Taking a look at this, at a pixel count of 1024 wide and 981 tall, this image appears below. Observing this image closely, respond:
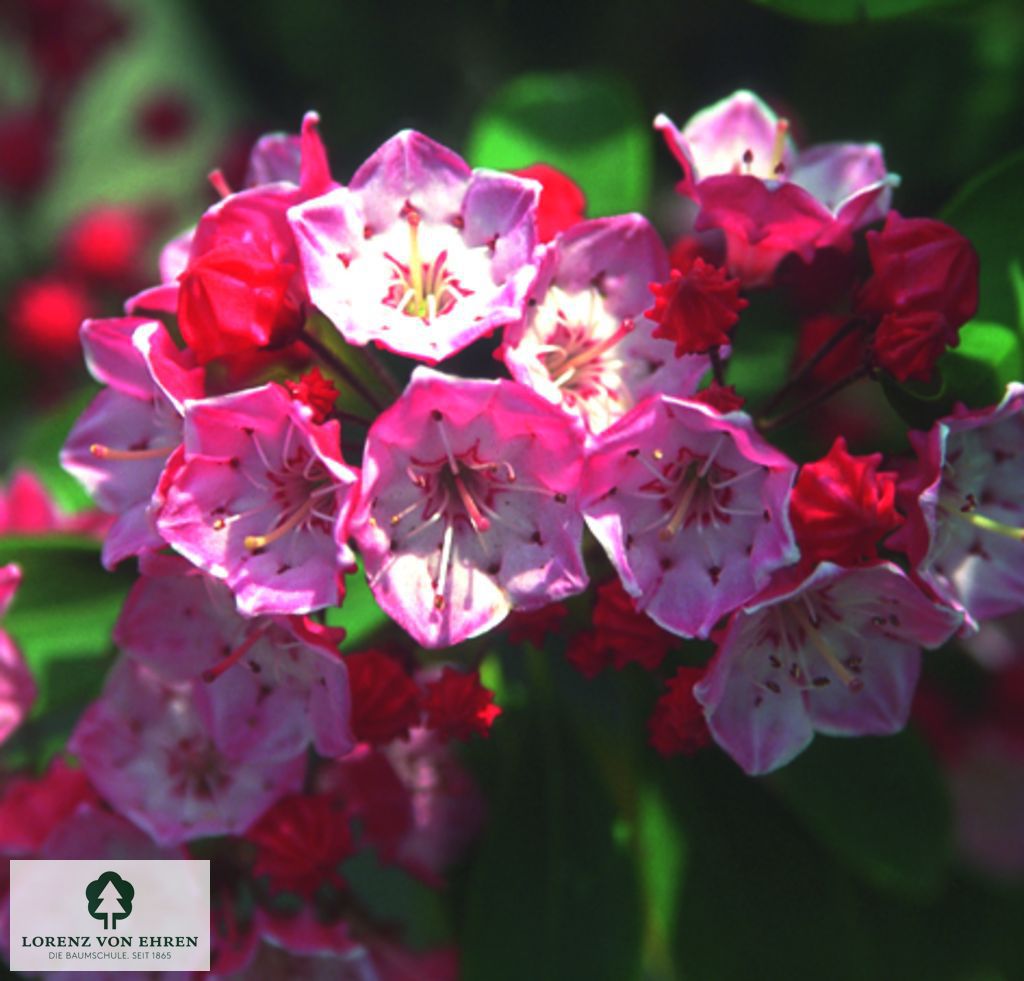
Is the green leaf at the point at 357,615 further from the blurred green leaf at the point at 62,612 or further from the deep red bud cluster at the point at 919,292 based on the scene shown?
the deep red bud cluster at the point at 919,292

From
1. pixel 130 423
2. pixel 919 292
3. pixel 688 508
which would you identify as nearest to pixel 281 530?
pixel 130 423

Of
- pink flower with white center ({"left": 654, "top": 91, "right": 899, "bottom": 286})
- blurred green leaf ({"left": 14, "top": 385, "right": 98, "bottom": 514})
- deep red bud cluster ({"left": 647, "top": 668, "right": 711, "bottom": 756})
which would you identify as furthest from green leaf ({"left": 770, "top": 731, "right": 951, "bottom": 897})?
blurred green leaf ({"left": 14, "top": 385, "right": 98, "bottom": 514})

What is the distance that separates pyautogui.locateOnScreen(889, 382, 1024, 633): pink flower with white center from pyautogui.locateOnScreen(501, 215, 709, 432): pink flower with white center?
0.27 metres

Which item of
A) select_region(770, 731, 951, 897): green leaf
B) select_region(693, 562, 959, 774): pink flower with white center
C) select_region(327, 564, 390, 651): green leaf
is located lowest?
select_region(770, 731, 951, 897): green leaf

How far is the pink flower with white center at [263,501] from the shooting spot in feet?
3.73

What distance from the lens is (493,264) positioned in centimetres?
128

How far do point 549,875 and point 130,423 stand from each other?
729 millimetres

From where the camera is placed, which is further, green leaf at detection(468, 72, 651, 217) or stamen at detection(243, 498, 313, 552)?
green leaf at detection(468, 72, 651, 217)

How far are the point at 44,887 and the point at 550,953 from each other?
0.57m

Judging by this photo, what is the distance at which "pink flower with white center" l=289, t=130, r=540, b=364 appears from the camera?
47.5 inches

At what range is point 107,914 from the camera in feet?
4.63

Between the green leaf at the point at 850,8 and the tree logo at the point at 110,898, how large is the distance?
117 centimetres

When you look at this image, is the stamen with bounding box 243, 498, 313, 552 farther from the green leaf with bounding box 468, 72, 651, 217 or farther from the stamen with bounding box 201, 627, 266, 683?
the green leaf with bounding box 468, 72, 651, 217

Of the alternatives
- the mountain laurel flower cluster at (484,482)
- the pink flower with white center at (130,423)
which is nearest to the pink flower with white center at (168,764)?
the mountain laurel flower cluster at (484,482)
